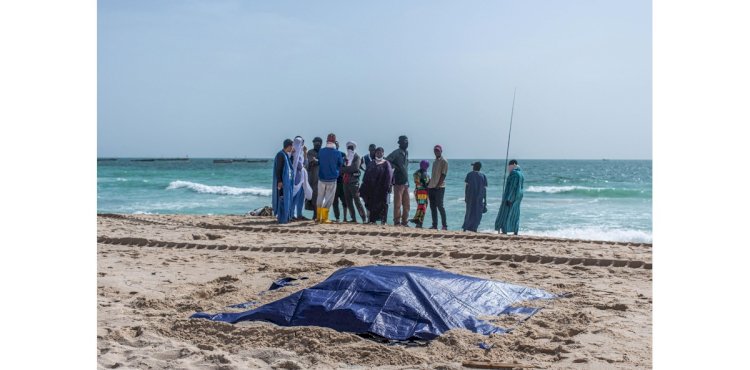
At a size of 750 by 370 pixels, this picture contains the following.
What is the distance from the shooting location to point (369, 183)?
1280cm

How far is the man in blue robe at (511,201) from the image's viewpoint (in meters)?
11.5

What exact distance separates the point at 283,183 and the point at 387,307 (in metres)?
7.19

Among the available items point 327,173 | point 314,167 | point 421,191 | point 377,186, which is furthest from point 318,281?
point 314,167

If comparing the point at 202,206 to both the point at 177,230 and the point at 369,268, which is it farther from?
the point at 369,268

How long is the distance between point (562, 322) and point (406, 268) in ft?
4.00

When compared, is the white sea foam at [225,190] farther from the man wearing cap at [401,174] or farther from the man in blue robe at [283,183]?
the man in blue robe at [283,183]

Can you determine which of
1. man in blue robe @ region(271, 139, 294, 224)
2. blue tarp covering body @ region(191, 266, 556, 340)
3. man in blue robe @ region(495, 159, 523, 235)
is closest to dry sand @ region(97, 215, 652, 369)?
blue tarp covering body @ region(191, 266, 556, 340)

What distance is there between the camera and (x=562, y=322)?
213 inches

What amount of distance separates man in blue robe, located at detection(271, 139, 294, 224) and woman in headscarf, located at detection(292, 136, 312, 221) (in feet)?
0.98

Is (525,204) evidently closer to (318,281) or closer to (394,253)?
(394,253)

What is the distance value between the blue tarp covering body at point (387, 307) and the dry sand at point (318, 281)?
158 millimetres

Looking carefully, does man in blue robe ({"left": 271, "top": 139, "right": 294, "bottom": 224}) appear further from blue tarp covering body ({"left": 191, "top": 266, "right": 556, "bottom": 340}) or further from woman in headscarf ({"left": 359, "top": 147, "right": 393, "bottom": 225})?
blue tarp covering body ({"left": 191, "top": 266, "right": 556, "bottom": 340})

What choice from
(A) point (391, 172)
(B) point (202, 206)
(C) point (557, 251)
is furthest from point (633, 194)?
(C) point (557, 251)
